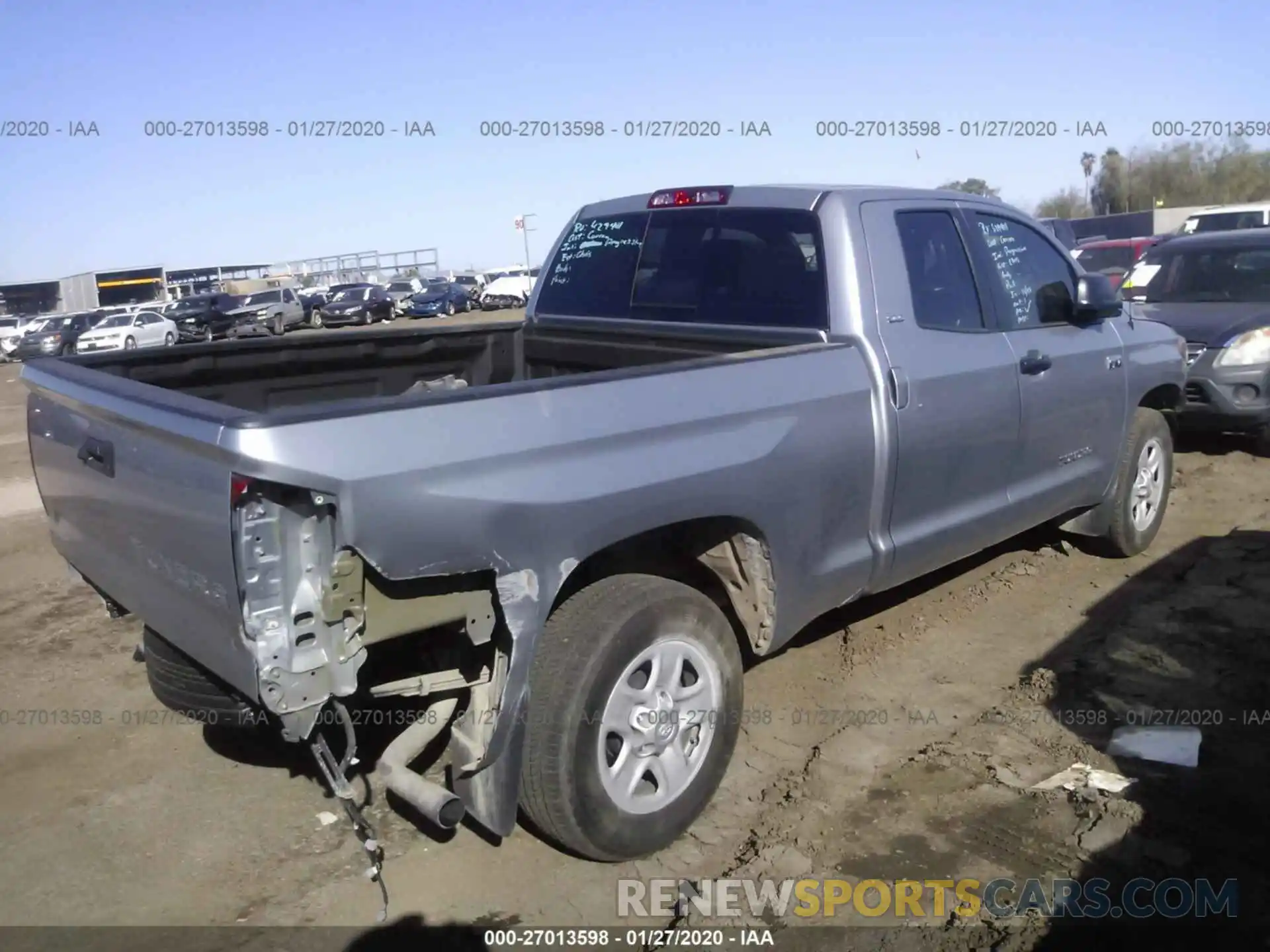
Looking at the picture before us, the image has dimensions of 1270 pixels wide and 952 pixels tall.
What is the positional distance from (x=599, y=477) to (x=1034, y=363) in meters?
2.48

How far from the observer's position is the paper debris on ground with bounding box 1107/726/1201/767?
3.81 metres

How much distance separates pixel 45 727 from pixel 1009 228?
459cm

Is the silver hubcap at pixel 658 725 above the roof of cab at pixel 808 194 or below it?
below

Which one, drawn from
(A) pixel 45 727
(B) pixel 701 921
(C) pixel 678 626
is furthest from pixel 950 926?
(A) pixel 45 727

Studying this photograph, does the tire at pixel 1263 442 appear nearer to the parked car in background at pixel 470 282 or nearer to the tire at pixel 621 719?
the tire at pixel 621 719

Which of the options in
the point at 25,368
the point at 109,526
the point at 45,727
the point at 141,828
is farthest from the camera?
the point at 45,727

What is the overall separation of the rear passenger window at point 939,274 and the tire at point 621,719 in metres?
1.60

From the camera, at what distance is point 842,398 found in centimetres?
366

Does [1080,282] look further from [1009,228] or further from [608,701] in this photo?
[608,701]

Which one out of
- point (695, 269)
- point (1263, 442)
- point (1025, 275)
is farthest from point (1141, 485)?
point (1263, 442)

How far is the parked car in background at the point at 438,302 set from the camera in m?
40.6

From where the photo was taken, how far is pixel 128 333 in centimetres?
3188

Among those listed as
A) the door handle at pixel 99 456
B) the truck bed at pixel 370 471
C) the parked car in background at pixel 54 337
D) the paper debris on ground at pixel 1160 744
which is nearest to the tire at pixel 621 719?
the truck bed at pixel 370 471

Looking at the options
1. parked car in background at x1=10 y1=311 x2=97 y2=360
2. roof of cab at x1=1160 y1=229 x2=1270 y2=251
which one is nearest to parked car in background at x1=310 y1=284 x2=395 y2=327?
parked car in background at x1=10 y1=311 x2=97 y2=360
